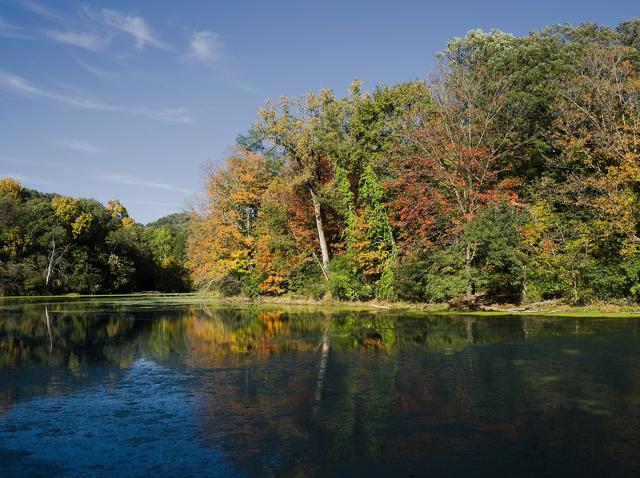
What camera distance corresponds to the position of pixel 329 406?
9906mm

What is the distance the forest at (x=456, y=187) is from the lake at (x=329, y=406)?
395 inches

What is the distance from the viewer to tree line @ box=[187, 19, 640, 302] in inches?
1102

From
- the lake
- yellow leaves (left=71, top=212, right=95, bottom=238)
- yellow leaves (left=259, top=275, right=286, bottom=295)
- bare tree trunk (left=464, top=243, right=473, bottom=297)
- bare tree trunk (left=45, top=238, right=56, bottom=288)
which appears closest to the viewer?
the lake

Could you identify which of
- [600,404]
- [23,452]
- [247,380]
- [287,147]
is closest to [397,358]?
[247,380]

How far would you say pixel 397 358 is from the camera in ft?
48.6

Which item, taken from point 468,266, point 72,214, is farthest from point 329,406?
point 72,214

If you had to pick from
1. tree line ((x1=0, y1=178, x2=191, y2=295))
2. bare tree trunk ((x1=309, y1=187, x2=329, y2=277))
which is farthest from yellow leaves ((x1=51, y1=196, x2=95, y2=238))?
bare tree trunk ((x1=309, y1=187, x2=329, y2=277))

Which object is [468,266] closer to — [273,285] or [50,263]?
[273,285]

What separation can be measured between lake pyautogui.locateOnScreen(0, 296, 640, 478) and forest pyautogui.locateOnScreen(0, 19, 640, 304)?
1004cm

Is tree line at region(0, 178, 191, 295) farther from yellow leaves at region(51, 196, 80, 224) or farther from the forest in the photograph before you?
the forest

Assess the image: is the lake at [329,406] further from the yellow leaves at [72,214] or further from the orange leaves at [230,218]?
the yellow leaves at [72,214]

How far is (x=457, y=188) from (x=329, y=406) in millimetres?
26591

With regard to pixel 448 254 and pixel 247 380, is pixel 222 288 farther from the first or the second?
pixel 247 380

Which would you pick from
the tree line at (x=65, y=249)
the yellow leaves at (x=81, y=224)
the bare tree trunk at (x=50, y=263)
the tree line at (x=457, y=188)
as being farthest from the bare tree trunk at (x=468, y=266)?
the yellow leaves at (x=81, y=224)
